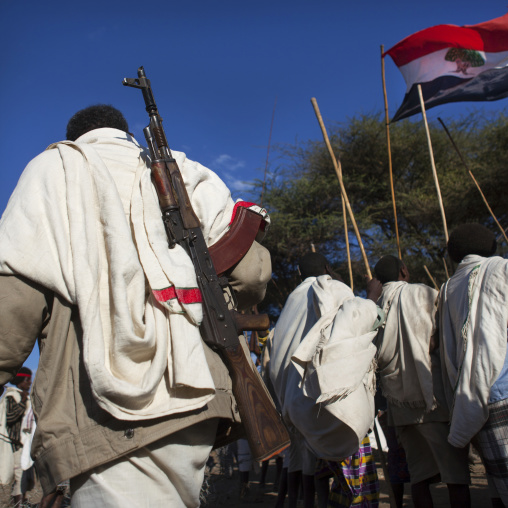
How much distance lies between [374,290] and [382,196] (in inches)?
444

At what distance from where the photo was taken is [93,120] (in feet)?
6.97

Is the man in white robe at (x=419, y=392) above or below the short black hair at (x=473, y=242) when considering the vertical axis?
below

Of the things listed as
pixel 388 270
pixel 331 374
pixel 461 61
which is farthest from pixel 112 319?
pixel 461 61

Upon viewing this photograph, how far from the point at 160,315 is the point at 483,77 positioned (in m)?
8.13

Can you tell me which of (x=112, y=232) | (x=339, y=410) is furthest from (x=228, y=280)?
(x=339, y=410)

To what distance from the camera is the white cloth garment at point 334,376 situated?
2.93 meters

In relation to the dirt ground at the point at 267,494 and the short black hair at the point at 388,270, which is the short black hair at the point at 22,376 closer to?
the dirt ground at the point at 267,494

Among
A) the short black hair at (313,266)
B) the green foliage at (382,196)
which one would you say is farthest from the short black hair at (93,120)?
the green foliage at (382,196)

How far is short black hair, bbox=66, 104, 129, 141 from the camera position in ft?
6.97

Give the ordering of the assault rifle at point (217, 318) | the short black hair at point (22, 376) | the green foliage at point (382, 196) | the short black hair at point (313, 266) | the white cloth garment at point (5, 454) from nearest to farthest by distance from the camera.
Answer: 1. the assault rifle at point (217, 318)
2. the short black hair at point (313, 266)
3. the white cloth garment at point (5, 454)
4. the short black hair at point (22, 376)
5. the green foliage at point (382, 196)

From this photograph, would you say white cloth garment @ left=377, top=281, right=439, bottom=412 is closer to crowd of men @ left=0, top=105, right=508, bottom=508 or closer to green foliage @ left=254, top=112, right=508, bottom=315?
crowd of men @ left=0, top=105, right=508, bottom=508

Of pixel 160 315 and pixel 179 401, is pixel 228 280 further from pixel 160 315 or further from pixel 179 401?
pixel 179 401

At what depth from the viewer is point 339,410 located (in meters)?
2.92

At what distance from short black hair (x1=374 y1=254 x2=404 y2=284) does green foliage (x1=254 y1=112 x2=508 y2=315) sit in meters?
7.94
